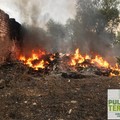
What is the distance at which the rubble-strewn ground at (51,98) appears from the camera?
7062 millimetres

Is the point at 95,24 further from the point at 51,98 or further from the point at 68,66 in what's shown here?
the point at 51,98

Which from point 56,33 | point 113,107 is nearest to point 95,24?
point 56,33

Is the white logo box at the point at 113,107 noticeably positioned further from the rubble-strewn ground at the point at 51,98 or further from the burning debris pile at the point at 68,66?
the burning debris pile at the point at 68,66

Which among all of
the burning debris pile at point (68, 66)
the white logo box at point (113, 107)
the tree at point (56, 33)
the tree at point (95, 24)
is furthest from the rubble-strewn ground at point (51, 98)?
the tree at point (95, 24)

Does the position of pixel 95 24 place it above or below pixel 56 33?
above

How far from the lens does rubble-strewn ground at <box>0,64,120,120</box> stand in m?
7.06

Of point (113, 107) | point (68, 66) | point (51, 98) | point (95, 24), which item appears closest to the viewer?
point (113, 107)

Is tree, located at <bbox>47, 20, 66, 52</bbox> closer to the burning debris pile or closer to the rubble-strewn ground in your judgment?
the burning debris pile

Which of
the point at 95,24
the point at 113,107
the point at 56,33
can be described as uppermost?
the point at 95,24

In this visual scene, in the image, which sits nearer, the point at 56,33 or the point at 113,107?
the point at 113,107

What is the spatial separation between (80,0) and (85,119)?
2231 centimetres

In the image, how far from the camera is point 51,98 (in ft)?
27.3

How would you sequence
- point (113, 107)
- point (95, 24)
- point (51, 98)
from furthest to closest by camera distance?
point (95, 24) < point (51, 98) < point (113, 107)

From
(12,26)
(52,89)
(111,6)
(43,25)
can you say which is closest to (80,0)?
(111,6)
